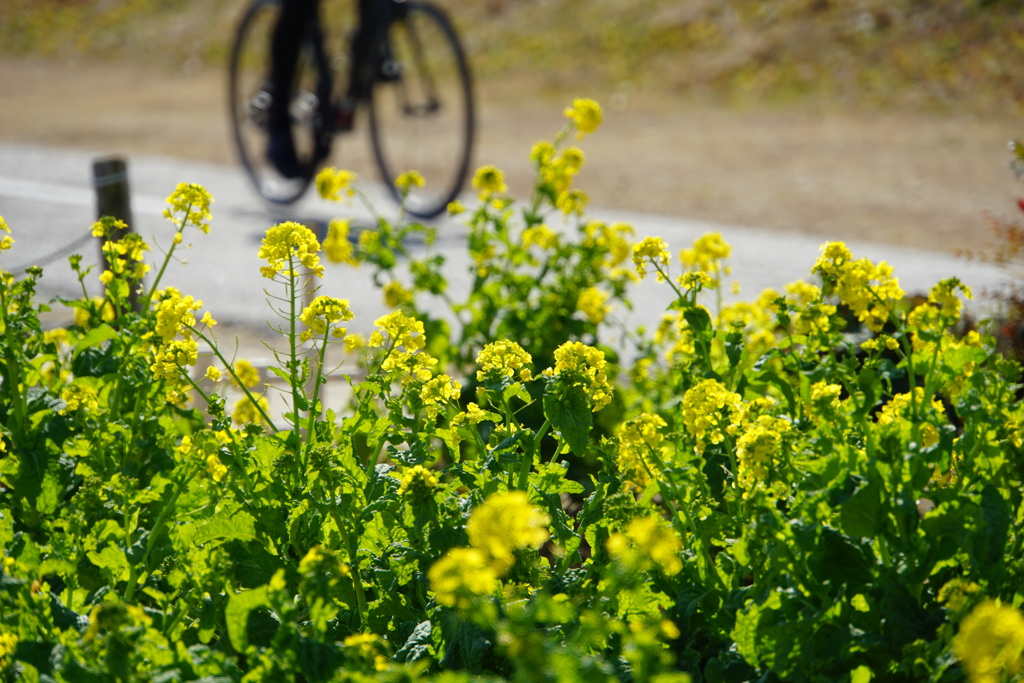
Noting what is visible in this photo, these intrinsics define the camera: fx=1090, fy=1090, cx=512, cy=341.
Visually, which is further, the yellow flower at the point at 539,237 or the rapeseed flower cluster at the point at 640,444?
the yellow flower at the point at 539,237

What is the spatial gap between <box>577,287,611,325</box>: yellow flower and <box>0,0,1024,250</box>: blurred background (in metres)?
3.33

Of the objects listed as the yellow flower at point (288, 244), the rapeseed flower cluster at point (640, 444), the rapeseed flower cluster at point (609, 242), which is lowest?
the rapeseed flower cluster at point (640, 444)

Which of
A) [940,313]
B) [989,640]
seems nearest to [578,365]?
[940,313]

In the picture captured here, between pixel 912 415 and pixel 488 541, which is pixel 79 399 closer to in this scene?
pixel 488 541

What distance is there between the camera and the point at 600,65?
12.4m

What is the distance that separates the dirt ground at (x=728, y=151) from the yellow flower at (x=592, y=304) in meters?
3.19

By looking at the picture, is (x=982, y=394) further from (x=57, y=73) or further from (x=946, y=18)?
(x=57, y=73)

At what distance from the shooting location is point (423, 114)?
658 centimetres

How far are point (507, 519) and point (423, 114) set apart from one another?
5.64m

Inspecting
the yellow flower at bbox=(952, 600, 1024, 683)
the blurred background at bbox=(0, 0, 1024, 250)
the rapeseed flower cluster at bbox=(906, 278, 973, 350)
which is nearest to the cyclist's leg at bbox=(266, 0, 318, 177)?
the blurred background at bbox=(0, 0, 1024, 250)

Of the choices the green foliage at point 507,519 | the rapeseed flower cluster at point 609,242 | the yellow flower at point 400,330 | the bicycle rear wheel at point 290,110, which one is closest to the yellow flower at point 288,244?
the green foliage at point 507,519

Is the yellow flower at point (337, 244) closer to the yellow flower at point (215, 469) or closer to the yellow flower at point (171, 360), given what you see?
the yellow flower at point (171, 360)

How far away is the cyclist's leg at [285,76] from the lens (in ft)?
21.2

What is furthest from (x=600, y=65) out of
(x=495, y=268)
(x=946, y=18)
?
(x=495, y=268)
